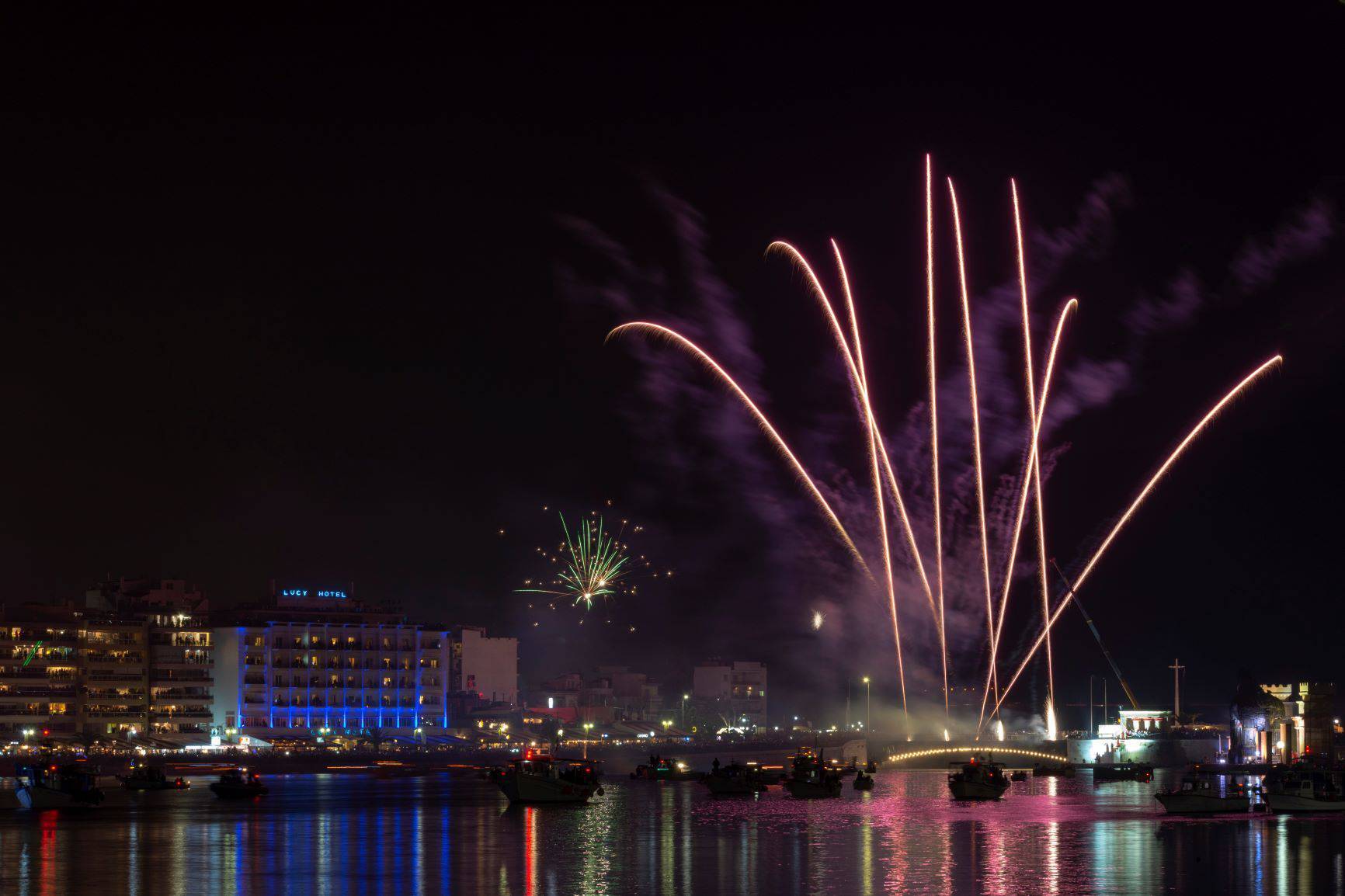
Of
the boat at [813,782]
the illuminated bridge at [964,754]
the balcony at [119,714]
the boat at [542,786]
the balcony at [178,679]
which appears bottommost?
the illuminated bridge at [964,754]

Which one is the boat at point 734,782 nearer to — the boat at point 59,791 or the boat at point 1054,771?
the boat at point 59,791

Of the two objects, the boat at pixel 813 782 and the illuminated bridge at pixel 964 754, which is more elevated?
the boat at pixel 813 782

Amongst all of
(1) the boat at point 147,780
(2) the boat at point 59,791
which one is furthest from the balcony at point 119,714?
(2) the boat at point 59,791

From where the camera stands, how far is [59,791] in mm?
94812

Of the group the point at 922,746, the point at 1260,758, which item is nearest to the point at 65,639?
the point at 922,746

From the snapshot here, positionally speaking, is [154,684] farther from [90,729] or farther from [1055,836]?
[1055,836]

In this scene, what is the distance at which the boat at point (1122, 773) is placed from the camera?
135625 millimetres

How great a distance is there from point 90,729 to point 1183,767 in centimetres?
11002

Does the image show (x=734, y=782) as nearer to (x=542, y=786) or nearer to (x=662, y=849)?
(x=542, y=786)

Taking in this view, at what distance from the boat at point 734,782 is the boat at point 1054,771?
42154 millimetres

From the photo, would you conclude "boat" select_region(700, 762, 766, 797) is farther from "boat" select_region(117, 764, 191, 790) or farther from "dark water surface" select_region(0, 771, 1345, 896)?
"boat" select_region(117, 764, 191, 790)

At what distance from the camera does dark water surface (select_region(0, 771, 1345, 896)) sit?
51906 millimetres

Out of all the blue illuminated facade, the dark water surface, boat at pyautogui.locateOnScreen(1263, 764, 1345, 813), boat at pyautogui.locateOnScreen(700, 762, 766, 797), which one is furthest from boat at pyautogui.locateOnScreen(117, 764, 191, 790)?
boat at pyautogui.locateOnScreen(1263, 764, 1345, 813)

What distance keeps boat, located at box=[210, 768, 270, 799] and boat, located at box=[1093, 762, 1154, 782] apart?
66.0 metres
